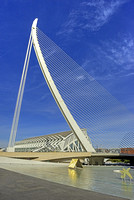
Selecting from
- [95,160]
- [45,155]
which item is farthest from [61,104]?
[95,160]

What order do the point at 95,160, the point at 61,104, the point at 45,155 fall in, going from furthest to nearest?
1. the point at 95,160
2. the point at 45,155
3. the point at 61,104

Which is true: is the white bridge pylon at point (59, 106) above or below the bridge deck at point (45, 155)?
above

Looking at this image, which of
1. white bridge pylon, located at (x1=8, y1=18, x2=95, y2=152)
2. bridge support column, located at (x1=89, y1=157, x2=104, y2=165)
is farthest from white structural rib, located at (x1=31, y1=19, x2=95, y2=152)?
bridge support column, located at (x1=89, y1=157, x2=104, y2=165)

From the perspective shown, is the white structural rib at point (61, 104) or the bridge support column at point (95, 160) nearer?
the white structural rib at point (61, 104)

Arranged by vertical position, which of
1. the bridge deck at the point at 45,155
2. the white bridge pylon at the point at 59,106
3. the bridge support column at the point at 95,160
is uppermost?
the white bridge pylon at the point at 59,106

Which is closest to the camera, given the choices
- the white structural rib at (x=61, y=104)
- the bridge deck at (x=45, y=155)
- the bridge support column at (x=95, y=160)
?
the white structural rib at (x=61, y=104)

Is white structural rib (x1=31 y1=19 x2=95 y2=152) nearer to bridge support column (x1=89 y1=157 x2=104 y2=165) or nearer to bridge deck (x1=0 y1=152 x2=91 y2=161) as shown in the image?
bridge deck (x1=0 y1=152 x2=91 y2=161)

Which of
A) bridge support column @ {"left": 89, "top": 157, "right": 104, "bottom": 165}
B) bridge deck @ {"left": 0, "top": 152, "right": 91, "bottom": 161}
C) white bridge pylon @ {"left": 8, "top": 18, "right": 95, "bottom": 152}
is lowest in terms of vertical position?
bridge support column @ {"left": 89, "top": 157, "right": 104, "bottom": 165}

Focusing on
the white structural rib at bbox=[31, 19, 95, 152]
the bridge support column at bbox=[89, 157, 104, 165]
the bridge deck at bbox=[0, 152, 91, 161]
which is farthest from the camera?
the bridge support column at bbox=[89, 157, 104, 165]

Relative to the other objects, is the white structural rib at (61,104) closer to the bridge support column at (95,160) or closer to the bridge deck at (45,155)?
the bridge deck at (45,155)

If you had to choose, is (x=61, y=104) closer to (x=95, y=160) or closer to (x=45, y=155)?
(x=45, y=155)

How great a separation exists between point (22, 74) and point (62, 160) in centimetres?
1154

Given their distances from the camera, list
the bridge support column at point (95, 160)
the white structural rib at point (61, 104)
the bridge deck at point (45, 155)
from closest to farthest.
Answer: the white structural rib at point (61, 104)
the bridge deck at point (45, 155)
the bridge support column at point (95, 160)

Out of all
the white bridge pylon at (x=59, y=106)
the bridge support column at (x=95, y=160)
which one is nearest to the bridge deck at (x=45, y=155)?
the white bridge pylon at (x=59, y=106)
